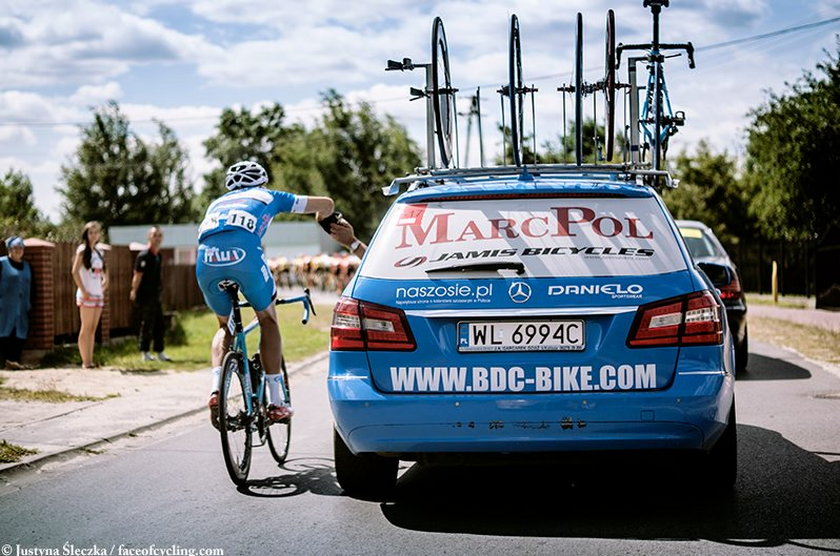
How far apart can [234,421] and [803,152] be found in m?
26.8

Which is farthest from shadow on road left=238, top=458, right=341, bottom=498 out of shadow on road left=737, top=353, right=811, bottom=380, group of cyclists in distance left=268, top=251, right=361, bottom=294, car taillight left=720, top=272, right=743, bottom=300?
group of cyclists in distance left=268, top=251, right=361, bottom=294

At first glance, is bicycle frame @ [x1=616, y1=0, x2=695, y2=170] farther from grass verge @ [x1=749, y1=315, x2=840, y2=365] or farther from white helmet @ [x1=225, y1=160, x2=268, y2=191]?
grass verge @ [x1=749, y1=315, x2=840, y2=365]

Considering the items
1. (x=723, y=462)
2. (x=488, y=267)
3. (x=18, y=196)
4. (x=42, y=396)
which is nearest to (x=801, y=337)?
(x=42, y=396)

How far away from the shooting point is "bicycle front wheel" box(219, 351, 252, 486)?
635 cm

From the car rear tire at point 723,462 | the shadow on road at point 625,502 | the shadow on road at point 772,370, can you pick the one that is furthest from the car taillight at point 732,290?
the car rear tire at point 723,462

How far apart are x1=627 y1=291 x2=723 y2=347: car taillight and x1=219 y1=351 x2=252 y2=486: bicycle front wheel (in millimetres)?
2305

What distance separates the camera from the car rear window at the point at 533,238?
5.49 meters

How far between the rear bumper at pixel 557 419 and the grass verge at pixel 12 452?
3050 millimetres

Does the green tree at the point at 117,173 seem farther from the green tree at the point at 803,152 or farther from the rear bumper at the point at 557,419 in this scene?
the rear bumper at the point at 557,419

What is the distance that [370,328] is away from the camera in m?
5.54

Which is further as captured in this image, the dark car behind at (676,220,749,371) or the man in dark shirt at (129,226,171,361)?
the man in dark shirt at (129,226,171,361)

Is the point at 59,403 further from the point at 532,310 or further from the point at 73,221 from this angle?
the point at 73,221

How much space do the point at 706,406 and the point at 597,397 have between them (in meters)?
0.51

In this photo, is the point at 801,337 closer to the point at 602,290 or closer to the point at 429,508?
the point at 429,508
